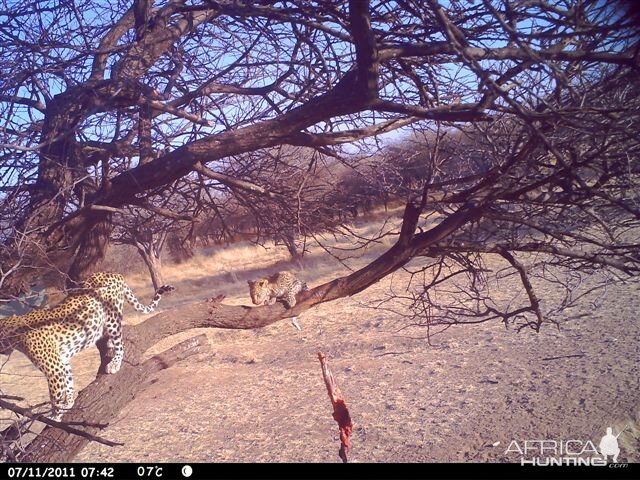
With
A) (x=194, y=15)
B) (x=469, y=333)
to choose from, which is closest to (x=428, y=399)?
(x=469, y=333)

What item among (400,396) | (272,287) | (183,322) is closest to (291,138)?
(183,322)

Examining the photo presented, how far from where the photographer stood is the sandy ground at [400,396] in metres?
6.27

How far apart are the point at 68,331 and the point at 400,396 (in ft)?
16.6

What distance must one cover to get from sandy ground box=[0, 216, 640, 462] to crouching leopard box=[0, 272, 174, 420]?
80cm

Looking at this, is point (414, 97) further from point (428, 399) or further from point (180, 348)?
point (428, 399)

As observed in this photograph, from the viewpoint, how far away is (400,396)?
8.41 m

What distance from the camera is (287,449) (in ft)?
22.7

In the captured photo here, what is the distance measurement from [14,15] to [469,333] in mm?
9586

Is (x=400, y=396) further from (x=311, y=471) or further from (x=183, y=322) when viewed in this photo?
(x=183, y=322)

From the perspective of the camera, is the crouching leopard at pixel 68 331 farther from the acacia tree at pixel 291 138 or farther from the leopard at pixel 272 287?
the leopard at pixel 272 287

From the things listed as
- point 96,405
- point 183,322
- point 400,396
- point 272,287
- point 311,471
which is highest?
point 183,322
